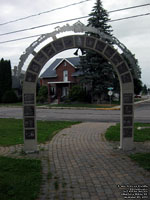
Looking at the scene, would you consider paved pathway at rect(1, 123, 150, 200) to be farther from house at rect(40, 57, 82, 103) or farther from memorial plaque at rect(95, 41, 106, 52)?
house at rect(40, 57, 82, 103)

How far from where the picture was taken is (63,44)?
6645 mm

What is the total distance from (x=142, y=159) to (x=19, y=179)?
3316mm

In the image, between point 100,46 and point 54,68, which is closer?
point 100,46

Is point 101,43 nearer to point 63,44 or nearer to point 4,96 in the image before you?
point 63,44

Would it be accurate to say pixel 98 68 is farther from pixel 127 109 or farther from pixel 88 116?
pixel 127 109

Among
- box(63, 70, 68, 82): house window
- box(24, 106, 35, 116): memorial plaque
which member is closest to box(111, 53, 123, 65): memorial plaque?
box(24, 106, 35, 116): memorial plaque

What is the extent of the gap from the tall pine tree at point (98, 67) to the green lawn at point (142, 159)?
22.5 metres

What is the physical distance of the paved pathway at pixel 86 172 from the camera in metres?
3.80

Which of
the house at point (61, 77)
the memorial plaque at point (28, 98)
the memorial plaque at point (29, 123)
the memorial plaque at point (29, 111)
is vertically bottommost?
the memorial plaque at point (29, 123)

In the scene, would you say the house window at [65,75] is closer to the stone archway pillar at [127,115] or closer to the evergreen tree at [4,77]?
the evergreen tree at [4,77]

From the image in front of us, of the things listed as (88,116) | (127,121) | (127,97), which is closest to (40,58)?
(127,97)

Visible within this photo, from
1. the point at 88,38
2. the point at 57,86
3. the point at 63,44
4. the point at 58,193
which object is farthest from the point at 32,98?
the point at 57,86

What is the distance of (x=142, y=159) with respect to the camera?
18.3ft

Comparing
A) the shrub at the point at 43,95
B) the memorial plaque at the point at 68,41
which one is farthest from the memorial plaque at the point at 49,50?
the shrub at the point at 43,95
